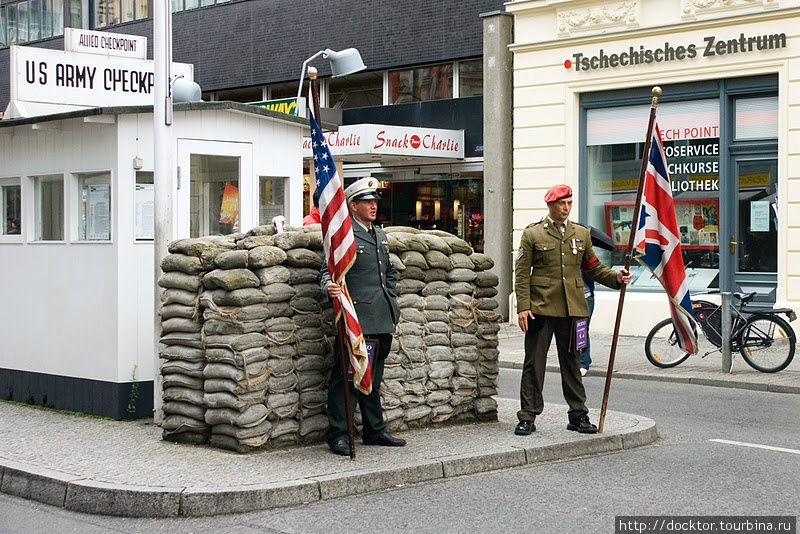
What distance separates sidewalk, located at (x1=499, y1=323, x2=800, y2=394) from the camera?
43.2 feet

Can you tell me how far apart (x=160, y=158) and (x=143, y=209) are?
2.09 feet

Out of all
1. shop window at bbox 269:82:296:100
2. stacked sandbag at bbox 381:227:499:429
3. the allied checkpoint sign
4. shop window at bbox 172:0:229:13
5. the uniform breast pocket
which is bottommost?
stacked sandbag at bbox 381:227:499:429

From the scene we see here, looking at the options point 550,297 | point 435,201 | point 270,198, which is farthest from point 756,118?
point 550,297

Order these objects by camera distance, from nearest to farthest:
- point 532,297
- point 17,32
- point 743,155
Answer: point 532,297 → point 743,155 → point 17,32

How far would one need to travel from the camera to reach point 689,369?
570 inches

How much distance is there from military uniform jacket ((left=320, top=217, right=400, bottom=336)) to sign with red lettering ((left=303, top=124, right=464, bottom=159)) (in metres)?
13.8

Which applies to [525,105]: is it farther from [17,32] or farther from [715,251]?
[17,32]

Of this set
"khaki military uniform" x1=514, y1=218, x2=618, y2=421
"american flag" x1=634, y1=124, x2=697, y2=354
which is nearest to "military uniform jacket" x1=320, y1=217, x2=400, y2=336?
"khaki military uniform" x1=514, y1=218, x2=618, y2=421

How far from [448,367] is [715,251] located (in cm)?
1024

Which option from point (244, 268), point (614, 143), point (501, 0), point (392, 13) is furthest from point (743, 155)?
point (244, 268)

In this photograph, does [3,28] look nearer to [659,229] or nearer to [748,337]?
[748,337]

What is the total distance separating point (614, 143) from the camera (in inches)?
769

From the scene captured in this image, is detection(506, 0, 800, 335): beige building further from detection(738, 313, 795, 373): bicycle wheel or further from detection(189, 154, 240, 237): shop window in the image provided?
detection(189, 154, 240, 237): shop window

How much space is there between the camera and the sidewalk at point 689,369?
1316 centimetres
